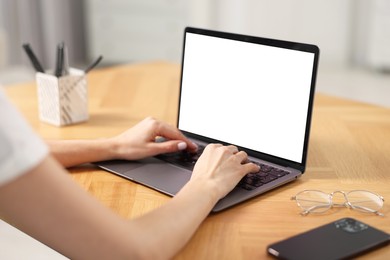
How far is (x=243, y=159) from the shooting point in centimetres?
132

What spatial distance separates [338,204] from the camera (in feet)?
4.03

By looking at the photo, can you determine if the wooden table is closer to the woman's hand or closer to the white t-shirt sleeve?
the woman's hand

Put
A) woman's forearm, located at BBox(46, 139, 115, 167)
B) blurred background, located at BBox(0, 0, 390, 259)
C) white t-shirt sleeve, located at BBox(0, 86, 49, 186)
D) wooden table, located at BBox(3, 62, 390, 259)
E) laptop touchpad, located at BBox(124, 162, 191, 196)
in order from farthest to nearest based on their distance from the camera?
blurred background, located at BBox(0, 0, 390, 259) → woman's forearm, located at BBox(46, 139, 115, 167) → laptop touchpad, located at BBox(124, 162, 191, 196) → wooden table, located at BBox(3, 62, 390, 259) → white t-shirt sleeve, located at BBox(0, 86, 49, 186)

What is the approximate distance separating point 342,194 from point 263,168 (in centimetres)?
17

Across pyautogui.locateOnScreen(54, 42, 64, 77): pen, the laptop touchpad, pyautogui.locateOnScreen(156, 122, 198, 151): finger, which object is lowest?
the laptop touchpad

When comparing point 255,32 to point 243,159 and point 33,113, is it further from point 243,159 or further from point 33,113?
point 243,159

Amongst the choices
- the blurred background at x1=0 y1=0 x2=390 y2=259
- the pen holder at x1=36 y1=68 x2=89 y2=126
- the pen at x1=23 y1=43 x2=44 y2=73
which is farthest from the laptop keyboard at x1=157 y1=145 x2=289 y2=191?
the blurred background at x1=0 y1=0 x2=390 y2=259

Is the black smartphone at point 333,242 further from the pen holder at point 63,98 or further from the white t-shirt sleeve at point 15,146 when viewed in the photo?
the pen holder at point 63,98

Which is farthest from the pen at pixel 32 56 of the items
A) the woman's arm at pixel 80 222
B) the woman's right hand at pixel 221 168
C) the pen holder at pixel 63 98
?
the woman's arm at pixel 80 222

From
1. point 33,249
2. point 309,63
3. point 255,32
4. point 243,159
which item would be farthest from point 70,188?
point 255,32

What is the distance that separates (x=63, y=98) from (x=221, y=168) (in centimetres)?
64

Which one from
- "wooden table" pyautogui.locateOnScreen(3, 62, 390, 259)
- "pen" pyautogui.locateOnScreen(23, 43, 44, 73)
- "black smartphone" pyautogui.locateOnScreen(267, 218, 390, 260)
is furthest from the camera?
"pen" pyautogui.locateOnScreen(23, 43, 44, 73)

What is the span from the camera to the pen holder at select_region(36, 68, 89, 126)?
175cm

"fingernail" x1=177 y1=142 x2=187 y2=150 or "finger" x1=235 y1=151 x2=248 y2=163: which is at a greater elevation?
"finger" x1=235 y1=151 x2=248 y2=163
